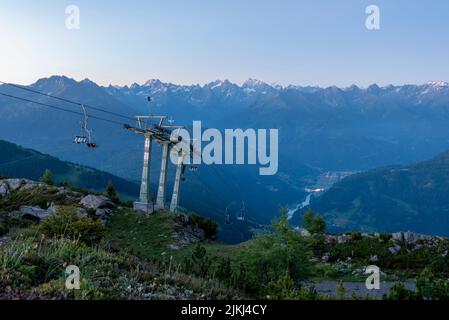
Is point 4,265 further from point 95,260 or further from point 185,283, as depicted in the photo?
point 185,283

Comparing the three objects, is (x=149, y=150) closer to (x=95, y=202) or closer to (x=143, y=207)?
(x=143, y=207)

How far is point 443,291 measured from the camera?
46.5 feet

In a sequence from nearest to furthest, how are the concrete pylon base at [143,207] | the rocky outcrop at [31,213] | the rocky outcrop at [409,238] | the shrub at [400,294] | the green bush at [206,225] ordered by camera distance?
the shrub at [400,294]
the rocky outcrop at [409,238]
the rocky outcrop at [31,213]
the concrete pylon base at [143,207]
the green bush at [206,225]

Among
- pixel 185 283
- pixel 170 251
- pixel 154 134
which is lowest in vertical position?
pixel 170 251

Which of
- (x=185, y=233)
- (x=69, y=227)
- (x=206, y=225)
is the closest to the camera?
(x=69, y=227)

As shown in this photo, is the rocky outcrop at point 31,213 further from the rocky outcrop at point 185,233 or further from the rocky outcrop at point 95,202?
the rocky outcrop at point 185,233

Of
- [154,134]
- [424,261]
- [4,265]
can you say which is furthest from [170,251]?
[4,265]

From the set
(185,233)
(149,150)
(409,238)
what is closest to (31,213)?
(149,150)

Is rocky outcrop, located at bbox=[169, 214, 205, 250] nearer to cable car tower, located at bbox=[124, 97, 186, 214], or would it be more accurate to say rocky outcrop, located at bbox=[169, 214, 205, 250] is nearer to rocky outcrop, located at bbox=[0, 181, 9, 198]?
cable car tower, located at bbox=[124, 97, 186, 214]

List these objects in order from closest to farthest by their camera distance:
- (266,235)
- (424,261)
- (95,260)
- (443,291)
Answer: (443,291) → (95,260) → (266,235) → (424,261)

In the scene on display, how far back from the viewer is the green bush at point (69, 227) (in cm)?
2667

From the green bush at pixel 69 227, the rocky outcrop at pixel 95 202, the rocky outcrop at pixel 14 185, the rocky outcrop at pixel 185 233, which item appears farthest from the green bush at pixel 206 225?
the green bush at pixel 69 227

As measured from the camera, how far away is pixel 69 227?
27047 millimetres
